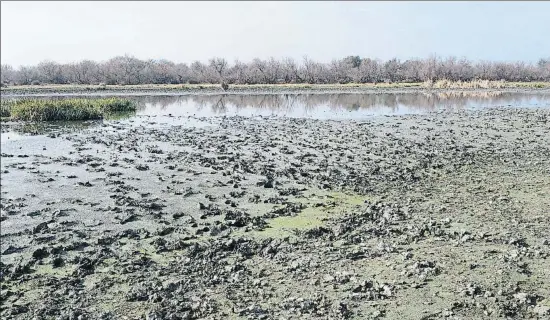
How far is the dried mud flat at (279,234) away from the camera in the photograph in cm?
728

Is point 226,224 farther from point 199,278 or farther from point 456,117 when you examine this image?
point 456,117

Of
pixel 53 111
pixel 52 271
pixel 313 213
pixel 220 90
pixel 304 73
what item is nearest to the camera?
pixel 52 271

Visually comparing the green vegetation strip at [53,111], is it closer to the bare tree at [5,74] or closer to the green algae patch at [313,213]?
the bare tree at [5,74]

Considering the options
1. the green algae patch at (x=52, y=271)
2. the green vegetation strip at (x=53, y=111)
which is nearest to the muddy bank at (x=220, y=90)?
the green vegetation strip at (x=53, y=111)

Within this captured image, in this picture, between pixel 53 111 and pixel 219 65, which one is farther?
pixel 219 65

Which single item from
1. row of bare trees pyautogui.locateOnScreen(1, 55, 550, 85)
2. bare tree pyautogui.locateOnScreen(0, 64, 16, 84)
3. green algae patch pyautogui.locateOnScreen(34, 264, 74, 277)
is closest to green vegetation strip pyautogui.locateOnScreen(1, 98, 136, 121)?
bare tree pyautogui.locateOnScreen(0, 64, 16, 84)

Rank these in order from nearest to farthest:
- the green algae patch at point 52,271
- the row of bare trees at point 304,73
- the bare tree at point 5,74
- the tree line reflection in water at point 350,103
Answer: the green algae patch at point 52,271 → the bare tree at point 5,74 → the tree line reflection in water at point 350,103 → the row of bare trees at point 304,73

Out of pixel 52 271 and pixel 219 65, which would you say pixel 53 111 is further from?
pixel 219 65

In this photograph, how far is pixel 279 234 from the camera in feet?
34.3

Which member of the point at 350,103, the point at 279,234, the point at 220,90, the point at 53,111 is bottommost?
the point at 279,234

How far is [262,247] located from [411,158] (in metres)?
10.8

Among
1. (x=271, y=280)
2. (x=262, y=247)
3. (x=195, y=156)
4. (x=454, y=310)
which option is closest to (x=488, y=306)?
(x=454, y=310)

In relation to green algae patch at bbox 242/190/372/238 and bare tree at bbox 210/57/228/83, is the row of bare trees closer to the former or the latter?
bare tree at bbox 210/57/228/83

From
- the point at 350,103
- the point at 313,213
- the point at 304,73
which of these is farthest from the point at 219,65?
the point at 313,213
